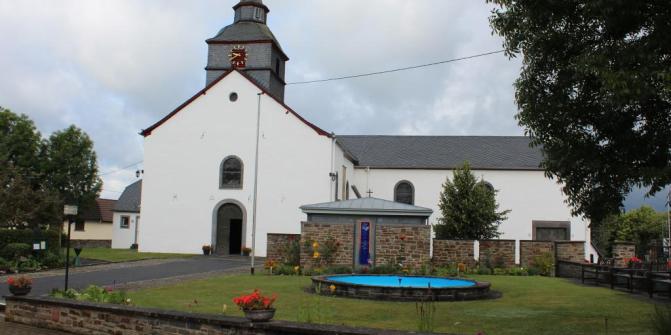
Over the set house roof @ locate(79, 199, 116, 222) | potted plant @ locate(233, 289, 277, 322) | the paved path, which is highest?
house roof @ locate(79, 199, 116, 222)

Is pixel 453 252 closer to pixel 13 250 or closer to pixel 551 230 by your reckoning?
pixel 551 230

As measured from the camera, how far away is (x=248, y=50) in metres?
36.8

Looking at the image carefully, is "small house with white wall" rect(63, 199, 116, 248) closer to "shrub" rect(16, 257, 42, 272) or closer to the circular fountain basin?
"shrub" rect(16, 257, 42, 272)

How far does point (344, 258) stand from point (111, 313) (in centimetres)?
1380

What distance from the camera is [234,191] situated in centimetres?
3438

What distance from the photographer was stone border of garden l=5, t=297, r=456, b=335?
25.1 ft

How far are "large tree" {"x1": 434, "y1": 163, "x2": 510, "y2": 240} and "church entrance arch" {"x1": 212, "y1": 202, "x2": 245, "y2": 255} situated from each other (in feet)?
37.9

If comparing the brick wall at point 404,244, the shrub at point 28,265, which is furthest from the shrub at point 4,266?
the brick wall at point 404,244

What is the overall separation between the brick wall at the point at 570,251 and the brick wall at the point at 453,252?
342cm

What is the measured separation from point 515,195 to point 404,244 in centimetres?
1783

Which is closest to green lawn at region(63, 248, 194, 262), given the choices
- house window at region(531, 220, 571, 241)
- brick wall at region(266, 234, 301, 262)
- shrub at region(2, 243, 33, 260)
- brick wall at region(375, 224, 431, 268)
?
shrub at region(2, 243, 33, 260)

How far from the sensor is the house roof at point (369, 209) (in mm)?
23781

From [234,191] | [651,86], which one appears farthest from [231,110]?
[651,86]

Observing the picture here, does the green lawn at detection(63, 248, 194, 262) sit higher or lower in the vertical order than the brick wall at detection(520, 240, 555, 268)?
lower
